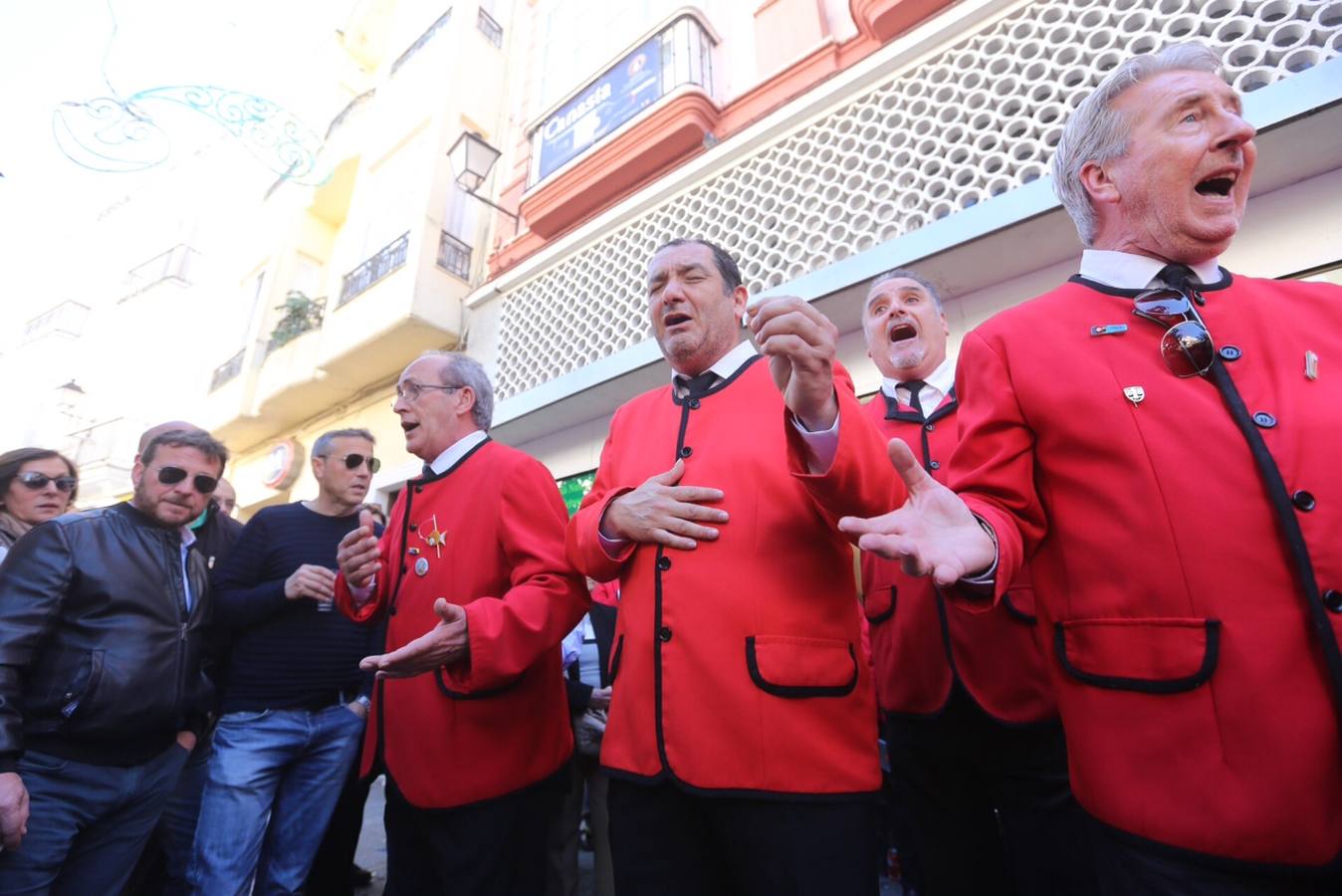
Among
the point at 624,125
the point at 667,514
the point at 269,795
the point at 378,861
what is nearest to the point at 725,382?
the point at 667,514

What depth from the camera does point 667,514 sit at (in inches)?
60.5

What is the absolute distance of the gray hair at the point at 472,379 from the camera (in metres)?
2.64

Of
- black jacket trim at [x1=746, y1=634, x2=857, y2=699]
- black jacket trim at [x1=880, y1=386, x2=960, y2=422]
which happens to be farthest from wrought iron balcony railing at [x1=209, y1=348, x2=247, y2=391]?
black jacket trim at [x1=746, y1=634, x2=857, y2=699]

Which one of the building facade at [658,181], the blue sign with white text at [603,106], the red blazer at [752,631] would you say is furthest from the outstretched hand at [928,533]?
the blue sign with white text at [603,106]

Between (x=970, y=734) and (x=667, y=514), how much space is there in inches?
45.3

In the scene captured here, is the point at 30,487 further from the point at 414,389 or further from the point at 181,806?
the point at 414,389

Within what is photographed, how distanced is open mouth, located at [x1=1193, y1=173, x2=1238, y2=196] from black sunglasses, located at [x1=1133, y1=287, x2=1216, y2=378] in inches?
10.6

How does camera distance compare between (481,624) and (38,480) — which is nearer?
(481,624)

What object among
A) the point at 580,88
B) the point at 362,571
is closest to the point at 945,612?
the point at 362,571

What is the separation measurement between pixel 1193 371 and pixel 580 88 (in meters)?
8.08

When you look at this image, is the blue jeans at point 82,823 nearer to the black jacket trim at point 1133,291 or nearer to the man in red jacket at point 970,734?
the man in red jacket at point 970,734

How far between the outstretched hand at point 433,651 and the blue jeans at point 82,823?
1323 mm

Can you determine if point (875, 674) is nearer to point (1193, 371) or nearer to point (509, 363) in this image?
point (1193, 371)

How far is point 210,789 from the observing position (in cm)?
256
